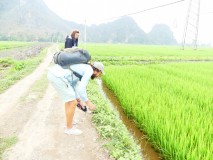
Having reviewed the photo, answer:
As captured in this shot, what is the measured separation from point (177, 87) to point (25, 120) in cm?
388

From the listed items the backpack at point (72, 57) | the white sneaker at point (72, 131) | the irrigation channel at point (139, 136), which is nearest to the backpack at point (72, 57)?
the backpack at point (72, 57)

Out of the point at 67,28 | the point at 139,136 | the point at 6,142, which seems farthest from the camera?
the point at 67,28

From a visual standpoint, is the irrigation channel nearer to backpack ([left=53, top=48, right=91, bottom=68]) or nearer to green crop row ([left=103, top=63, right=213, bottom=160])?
green crop row ([left=103, top=63, right=213, bottom=160])

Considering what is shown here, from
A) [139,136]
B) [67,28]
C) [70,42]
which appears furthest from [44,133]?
[67,28]

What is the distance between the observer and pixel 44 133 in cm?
404

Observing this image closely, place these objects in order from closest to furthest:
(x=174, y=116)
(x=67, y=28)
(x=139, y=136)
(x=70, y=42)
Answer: (x=174, y=116), (x=139, y=136), (x=70, y=42), (x=67, y=28)

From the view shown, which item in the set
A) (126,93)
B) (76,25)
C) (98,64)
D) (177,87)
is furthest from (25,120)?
(76,25)

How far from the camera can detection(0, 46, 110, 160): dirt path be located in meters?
3.42

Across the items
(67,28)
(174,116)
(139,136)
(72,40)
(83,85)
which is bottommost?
(139,136)

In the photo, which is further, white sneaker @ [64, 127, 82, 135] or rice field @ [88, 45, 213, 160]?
white sneaker @ [64, 127, 82, 135]

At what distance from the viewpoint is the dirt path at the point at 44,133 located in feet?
11.2

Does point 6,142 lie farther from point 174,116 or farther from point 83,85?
point 174,116

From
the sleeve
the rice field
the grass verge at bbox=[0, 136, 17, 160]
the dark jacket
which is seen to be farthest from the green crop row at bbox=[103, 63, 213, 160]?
the grass verge at bbox=[0, 136, 17, 160]

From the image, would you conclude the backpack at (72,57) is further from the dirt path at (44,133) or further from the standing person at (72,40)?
the standing person at (72,40)
